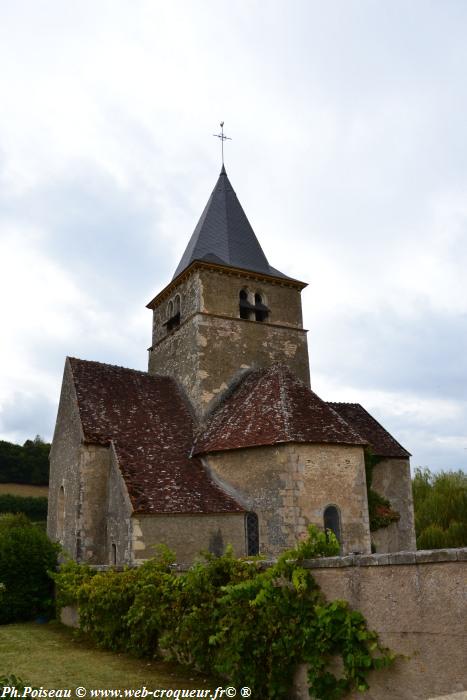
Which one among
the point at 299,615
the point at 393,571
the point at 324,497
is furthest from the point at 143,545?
the point at 393,571

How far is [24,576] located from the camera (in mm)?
14688

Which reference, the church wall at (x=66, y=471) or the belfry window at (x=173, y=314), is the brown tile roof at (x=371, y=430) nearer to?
the belfry window at (x=173, y=314)

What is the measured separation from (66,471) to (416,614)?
47.1 feet

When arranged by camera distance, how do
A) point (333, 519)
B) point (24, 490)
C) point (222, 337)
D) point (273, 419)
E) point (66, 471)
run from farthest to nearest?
point (24, 490) → point (222, 337) → point (66, 471) → point (273, 419) → point (333, 519)

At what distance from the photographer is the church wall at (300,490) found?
A: 46.7 ft

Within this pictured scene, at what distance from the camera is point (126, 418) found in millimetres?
17594

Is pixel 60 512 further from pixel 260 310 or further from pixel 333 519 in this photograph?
pixel 260 310

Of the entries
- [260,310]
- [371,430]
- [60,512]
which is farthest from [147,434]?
[371,430]

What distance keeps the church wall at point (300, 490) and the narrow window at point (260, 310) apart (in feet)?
22.3

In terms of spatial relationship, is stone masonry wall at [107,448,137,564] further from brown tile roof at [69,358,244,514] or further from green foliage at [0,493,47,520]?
green foliage at [0,493,47,520]

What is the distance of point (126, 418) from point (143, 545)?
476 cm

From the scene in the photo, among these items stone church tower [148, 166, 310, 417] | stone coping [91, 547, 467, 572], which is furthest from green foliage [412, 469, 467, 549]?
stone coping [91, 547, 467, 572]

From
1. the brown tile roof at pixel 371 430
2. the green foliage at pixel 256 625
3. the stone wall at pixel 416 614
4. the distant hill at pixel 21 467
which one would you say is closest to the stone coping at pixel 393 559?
the stone wall at pixel 416 614

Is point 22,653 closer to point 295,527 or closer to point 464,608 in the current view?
point 295,527
